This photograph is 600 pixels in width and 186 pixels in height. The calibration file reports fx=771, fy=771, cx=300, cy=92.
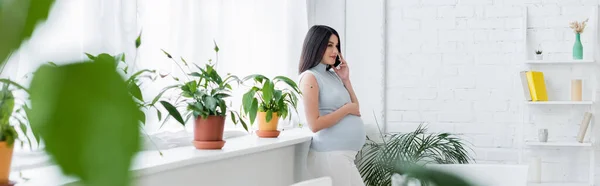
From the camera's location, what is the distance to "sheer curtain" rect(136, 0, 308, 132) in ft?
10.5

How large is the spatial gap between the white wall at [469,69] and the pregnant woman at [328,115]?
0.93 meters

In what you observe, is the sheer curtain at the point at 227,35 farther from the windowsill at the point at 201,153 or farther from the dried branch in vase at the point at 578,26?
the dried branch in vase at the point at 578,26

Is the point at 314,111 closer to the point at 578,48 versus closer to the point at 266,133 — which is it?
the point at 266,133

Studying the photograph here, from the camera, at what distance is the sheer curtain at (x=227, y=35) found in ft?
10.5

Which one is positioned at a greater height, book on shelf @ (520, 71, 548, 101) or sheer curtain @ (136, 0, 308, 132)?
sheer curtain @ (136, 0, 308, 132)

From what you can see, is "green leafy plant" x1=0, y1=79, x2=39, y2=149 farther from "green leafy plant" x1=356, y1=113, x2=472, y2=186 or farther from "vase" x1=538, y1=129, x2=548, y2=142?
"vase" x1=538, y1=129, x2=548, y2=142

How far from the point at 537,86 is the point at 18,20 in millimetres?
4855

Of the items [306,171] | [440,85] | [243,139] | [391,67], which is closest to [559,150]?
[440,85]

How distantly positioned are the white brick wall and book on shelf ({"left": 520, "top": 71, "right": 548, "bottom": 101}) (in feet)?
0.38

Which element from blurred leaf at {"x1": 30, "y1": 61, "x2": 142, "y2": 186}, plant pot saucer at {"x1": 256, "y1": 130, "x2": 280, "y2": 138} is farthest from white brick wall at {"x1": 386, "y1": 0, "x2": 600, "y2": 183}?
blurred leaf at {"x1": 30, "y1": 61, "x2": 142, "y2": 186}

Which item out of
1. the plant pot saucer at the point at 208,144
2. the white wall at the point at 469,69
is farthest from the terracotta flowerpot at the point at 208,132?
the white wall at the point at 469,69

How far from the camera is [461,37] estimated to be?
4949 mm

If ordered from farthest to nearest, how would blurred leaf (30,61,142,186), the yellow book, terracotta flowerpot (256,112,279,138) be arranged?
the yellow book, terracotta flowerpot (256,112,279,138), blurred leaf (30,61,142,186)

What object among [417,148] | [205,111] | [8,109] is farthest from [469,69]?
[8,109]
